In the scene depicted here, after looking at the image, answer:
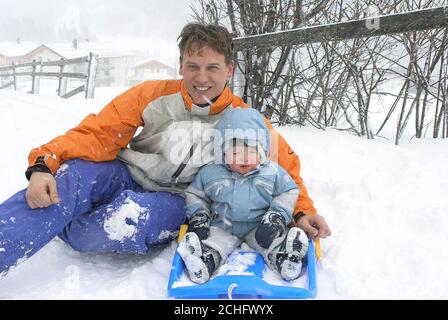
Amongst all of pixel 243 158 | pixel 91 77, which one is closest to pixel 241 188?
pixel 243 158

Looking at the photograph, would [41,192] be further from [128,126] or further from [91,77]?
[91,77]

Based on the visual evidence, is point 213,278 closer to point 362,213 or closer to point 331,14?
point 362,213

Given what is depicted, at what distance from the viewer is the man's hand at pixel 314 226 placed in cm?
202

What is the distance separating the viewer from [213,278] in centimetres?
186

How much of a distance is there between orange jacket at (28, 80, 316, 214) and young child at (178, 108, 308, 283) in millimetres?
97

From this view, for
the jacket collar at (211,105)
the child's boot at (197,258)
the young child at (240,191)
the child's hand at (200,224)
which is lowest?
Result: the child's boot at (197,258)

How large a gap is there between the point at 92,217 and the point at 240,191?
734 mm

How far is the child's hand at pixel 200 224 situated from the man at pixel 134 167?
0.14 metres

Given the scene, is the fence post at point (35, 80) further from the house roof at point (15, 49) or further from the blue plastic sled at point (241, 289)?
the house roof at point (15, 49)

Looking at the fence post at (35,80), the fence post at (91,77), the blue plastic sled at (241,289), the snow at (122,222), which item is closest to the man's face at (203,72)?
the snow at (122,222)

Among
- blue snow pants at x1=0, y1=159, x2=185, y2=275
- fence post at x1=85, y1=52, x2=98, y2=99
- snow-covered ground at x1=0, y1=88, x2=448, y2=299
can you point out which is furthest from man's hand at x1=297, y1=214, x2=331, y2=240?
fence post at x1=85, y1=52, x2=98, y2=99

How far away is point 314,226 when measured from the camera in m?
2.09

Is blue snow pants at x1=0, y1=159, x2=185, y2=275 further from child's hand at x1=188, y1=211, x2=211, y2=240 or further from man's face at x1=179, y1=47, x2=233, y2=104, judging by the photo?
man's face at x1=179, y1=47, x2=233, y2=104
